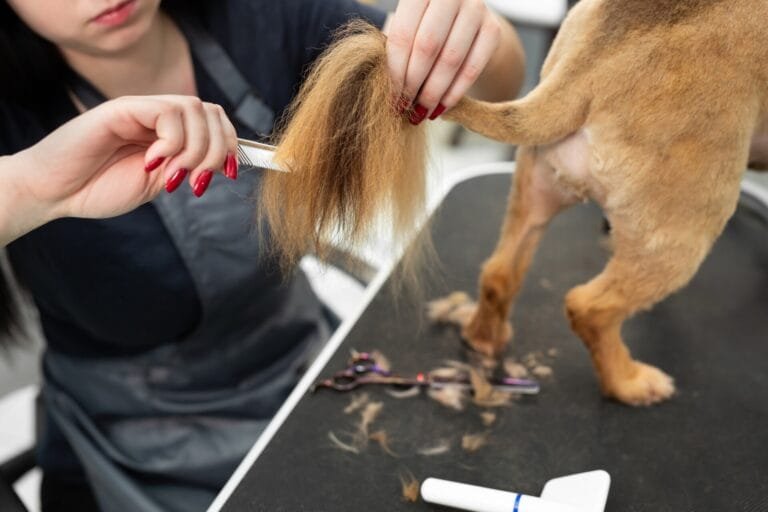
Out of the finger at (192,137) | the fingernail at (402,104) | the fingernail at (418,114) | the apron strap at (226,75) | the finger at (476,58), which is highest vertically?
the finger at (476,58)

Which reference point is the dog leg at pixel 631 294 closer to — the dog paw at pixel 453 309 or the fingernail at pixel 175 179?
the dog paw at pixel 453 309

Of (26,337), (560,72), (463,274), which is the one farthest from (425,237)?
(26,337)

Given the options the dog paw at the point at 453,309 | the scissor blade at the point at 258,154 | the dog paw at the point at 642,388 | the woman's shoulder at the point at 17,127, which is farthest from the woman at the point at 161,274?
the dog paw at the point at 642,388

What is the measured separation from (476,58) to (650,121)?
16 cm

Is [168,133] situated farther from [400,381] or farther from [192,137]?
[400,381]

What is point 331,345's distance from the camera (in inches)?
35.7

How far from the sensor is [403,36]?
1.90 ft

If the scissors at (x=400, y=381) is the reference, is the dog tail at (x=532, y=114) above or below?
above

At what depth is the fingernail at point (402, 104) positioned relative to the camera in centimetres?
60

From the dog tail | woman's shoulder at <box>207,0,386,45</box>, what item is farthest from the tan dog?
woman's shoulder at <box>207,0,386,45</box>

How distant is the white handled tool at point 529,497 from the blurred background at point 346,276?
23 cm

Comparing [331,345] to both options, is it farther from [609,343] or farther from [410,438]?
[609,343]

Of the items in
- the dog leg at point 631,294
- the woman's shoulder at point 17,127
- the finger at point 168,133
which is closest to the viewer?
the finger at point 168,133

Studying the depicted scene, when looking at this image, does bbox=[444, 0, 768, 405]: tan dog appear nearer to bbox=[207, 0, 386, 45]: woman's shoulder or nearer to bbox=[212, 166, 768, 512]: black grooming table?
bbox=[212, 166, 768, 512]: black grooming table
